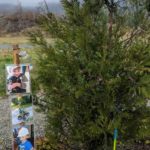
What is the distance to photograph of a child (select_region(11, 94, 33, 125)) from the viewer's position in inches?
277

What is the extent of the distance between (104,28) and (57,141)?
1595 mm

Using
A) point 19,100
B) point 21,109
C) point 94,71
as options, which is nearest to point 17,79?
point 19,100

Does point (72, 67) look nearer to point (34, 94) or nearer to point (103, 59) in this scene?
point (103, 59)

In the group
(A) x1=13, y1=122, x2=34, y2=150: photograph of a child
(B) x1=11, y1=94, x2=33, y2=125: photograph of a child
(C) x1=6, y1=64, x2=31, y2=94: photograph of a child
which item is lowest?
(A) x1=13, y1=122, x2=34, y2=150: photograph of a child

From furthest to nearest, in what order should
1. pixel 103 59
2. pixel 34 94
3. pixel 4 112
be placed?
pixel 4 112
pixel 34 94
pixel 103 59

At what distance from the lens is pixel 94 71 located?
6.43 meters

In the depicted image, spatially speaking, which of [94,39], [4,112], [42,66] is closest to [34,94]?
[42,66]

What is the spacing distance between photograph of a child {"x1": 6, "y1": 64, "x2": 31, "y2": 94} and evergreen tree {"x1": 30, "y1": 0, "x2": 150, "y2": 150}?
0.18 m

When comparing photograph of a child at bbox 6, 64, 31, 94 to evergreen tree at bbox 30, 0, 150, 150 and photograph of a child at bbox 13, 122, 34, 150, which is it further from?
photograph of a child at bbox 13, 122, 34, 150

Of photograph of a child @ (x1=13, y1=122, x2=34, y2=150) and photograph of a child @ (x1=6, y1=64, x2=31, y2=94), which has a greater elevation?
photograph of a child @ (x1=6, y1=64, x2=31, y2=94)

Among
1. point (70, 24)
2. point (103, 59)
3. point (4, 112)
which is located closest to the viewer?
point (103, 59)

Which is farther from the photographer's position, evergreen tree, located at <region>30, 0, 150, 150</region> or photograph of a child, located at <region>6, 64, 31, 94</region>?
photograph of a child, located at <region>6, 64, 31, 94</region>

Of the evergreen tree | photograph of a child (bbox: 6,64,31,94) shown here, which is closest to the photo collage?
photograph of a child (bbox: 6,64,31,94)

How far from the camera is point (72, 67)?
21.3 ft
